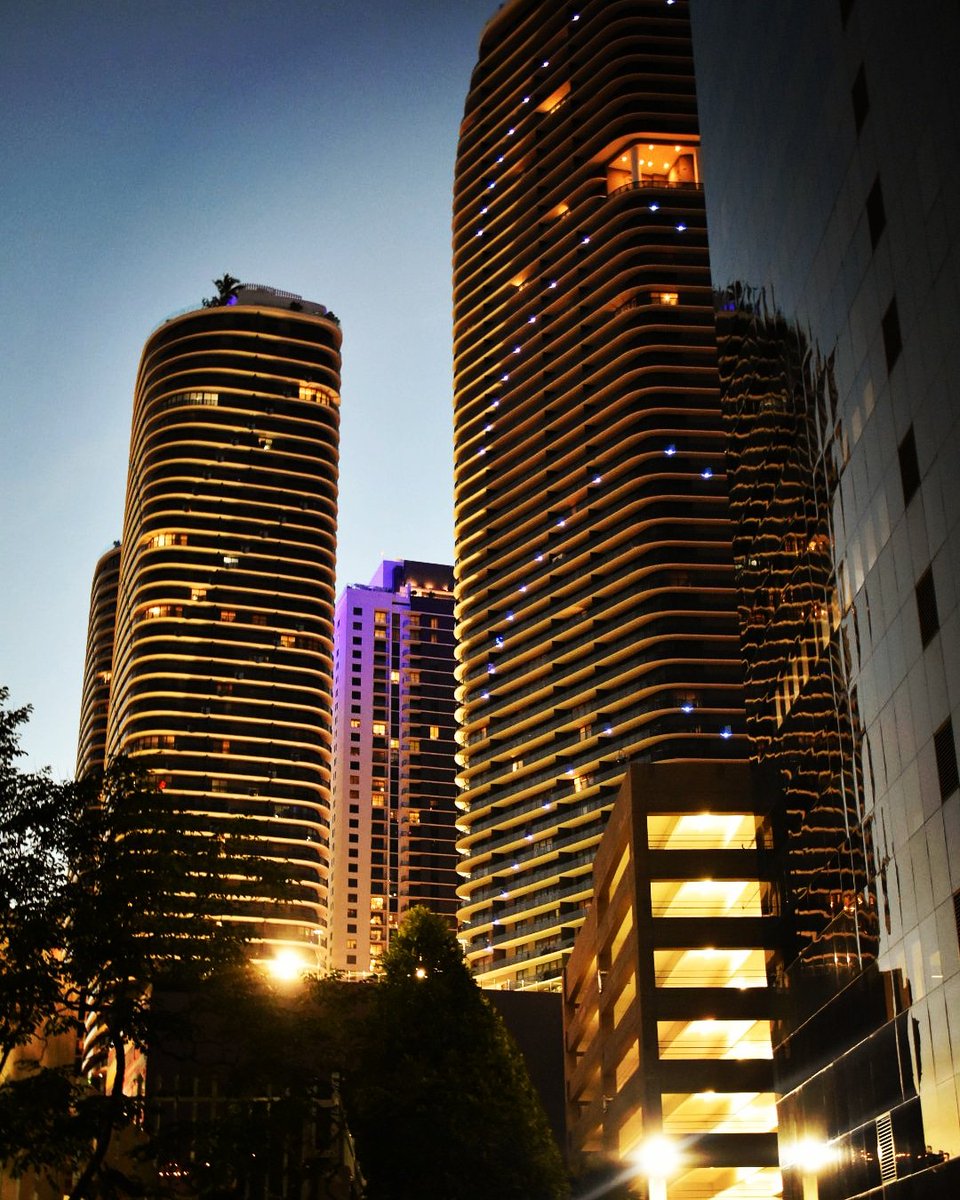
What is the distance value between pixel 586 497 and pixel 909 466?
130308 millimetres

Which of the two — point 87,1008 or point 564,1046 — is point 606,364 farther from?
point 87,1008

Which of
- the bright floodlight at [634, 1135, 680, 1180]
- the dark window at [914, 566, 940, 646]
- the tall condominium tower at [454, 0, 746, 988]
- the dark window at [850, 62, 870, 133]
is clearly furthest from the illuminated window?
the dark window at [914, 566, 940, 646]

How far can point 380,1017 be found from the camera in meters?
70.7

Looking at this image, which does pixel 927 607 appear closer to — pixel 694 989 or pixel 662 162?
pixel 694 989

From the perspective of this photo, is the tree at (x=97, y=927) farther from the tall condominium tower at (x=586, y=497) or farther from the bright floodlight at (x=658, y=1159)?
the tall condominium tower at (x=586, y=497)

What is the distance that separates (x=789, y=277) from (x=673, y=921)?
3717 centimetres

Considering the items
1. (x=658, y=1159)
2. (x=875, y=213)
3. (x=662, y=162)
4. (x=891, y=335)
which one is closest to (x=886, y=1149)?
(x=891, y=335)

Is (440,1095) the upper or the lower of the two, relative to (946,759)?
lower

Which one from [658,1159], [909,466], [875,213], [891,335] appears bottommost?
[658,1159]

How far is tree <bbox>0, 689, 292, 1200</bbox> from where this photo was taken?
29438 mm

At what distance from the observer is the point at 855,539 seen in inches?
1938

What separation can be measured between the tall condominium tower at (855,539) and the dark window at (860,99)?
0.09 m

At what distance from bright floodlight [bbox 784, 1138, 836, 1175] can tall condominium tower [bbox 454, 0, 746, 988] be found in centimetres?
9106

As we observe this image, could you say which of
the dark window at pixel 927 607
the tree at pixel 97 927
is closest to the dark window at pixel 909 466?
the dark window at pixel 927 607
